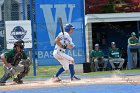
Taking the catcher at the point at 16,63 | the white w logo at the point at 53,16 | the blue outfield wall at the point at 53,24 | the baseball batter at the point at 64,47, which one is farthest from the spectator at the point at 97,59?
the catcher at the point at 16,63

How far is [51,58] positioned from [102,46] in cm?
684

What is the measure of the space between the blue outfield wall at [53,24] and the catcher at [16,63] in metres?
4.17

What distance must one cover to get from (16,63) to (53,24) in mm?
4689

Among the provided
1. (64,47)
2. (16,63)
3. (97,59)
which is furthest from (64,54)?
(97,59)

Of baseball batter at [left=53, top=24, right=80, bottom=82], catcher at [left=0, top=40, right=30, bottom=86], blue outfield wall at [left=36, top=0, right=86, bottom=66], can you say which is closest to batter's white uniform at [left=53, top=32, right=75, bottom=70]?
baseball batter at [left=53, top=24, right=80, bottom=82]

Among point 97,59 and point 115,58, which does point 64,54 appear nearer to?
point 97,59

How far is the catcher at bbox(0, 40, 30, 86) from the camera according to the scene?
12.6m

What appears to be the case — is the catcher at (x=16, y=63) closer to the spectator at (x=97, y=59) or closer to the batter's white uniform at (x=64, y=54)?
the batter's white uniform at (x=64, y=54)

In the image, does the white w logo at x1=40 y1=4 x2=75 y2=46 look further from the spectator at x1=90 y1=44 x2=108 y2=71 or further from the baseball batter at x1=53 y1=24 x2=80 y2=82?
the baseball batter at x1=53 y1=24 x2=80 y2=82

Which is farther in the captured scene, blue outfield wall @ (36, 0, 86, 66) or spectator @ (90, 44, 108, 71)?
spectator @ (90, 44, 108, 71)

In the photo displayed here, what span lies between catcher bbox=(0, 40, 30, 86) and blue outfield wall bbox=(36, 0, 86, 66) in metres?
4.17

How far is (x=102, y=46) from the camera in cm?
2355

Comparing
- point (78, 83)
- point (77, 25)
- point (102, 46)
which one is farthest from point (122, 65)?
point (78, 83)

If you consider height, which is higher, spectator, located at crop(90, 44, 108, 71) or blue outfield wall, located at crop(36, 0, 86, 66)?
blue outfield wall, located at crop(36, 0, 86, 66)
